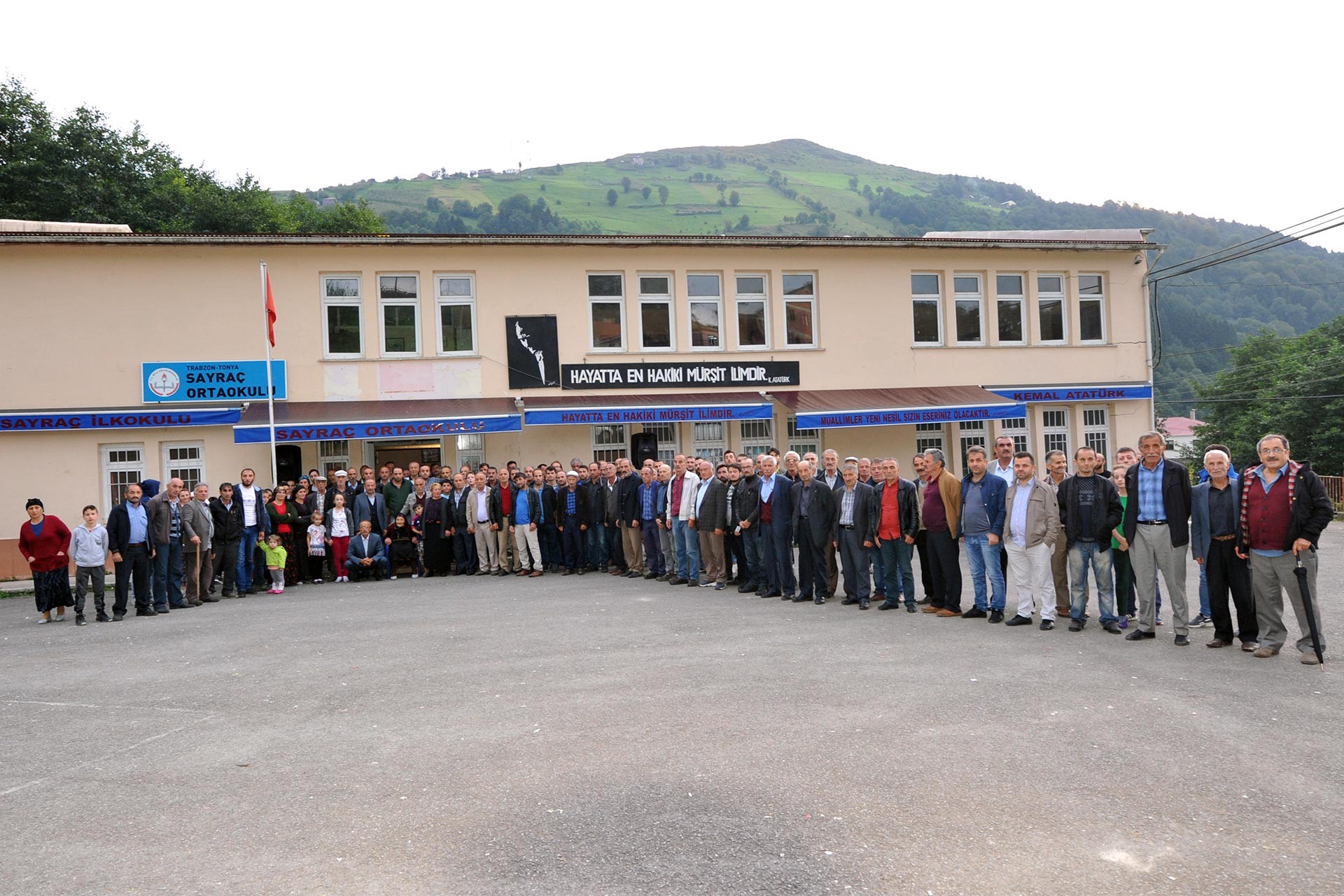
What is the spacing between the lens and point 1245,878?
438 centimetres

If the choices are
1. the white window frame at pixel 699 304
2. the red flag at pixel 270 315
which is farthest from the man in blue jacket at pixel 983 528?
the red flag at pixel 270 315

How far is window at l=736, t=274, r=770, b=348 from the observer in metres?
24.1

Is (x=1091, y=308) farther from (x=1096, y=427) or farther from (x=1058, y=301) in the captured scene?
(x=1096, y=427)

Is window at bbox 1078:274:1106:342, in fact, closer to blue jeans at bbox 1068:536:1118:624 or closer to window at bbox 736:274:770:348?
window at bbox 736:274:770:348

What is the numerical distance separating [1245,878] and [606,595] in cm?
1004

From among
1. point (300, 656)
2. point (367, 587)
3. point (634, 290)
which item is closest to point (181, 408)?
point (367, 587)

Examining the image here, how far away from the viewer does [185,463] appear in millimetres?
21094

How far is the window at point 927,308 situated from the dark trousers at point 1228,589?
53.0 feet

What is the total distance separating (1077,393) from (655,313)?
1049cm

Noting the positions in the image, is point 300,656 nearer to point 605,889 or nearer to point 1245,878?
point 605,889

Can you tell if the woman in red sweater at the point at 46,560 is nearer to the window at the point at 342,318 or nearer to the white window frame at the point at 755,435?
the window at the point at 342,318

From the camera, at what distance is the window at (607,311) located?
76.3ft

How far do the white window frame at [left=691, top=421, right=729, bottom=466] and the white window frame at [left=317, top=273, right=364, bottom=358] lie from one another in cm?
745

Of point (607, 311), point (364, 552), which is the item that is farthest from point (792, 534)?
point (607, 311)
